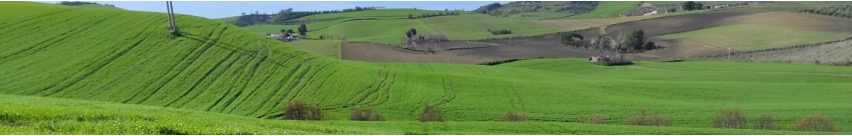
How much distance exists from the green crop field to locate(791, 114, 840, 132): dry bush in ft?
5.26

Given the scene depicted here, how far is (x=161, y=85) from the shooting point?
5512cm

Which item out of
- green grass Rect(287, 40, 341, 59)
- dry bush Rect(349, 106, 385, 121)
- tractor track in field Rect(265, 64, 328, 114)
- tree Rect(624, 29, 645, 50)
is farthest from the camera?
tree Rect(624, 29, 645, 50)

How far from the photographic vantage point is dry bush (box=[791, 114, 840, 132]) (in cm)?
4562

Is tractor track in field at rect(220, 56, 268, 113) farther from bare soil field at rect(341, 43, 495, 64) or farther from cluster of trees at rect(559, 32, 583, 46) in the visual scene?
cluster of trees at rect(559, 32, 583, 46)

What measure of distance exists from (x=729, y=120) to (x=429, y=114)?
2402cm

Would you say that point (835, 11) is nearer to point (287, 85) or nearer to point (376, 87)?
point (376, 87)

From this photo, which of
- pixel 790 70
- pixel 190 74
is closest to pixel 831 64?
pixel 790 70

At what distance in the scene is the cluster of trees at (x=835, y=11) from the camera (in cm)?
13488

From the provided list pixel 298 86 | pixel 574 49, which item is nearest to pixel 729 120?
pixel 298 86

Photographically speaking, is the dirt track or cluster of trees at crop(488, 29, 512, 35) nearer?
the dirt track

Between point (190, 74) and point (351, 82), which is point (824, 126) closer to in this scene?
point (351, 82)

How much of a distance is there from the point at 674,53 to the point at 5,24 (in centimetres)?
10465

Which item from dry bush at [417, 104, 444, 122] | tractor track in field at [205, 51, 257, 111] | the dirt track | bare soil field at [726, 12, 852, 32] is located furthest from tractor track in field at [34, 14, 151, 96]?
bare soil field at [726, 12, 852, 32]

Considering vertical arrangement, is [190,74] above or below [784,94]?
above
